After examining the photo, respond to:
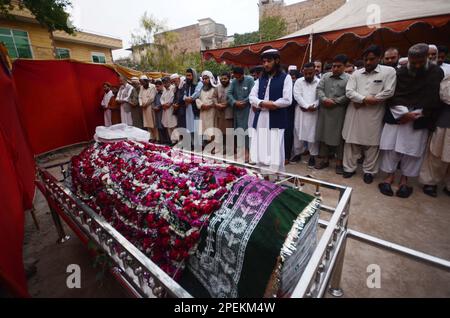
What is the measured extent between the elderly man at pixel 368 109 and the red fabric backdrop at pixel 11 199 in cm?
399

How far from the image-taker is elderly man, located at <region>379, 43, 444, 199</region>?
2766 millimetres

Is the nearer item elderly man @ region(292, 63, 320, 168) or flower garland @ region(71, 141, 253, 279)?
flower garland @ region(71, 141, 253, 279)

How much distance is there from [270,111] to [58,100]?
19.1ft

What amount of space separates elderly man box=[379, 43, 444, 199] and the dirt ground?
1.24 ft

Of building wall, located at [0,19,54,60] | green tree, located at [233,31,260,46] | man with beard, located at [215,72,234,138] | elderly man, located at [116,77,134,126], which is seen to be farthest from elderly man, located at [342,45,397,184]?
green tree, located at [233,31,260,46]

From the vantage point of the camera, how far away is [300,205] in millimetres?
1306

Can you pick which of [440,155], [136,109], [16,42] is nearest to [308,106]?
[440,155]

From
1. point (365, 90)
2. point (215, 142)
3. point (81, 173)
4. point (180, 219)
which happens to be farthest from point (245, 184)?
point (215, 142)

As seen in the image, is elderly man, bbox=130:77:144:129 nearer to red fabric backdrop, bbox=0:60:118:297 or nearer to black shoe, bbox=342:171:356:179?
red fabric backdrop, bbox=0:60:118:297

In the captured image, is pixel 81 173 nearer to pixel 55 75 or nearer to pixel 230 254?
pixel 230 254

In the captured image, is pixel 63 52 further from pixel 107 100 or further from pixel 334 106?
pixel 334 106

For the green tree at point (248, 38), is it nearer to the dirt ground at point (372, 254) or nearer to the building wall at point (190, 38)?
the building wall at point (190, 38)

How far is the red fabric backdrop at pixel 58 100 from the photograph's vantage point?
5.47m
